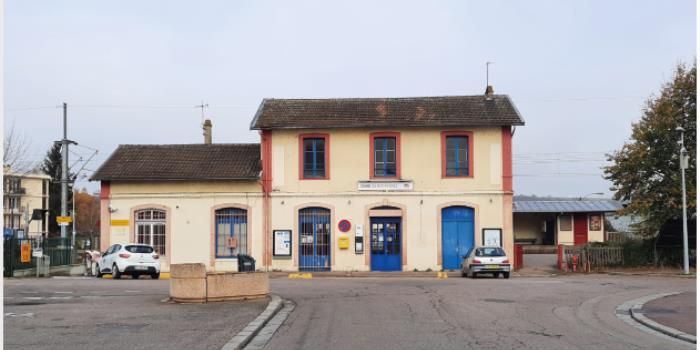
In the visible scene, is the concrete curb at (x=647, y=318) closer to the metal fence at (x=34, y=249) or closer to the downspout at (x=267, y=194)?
the downspout at (x=267, y=194)

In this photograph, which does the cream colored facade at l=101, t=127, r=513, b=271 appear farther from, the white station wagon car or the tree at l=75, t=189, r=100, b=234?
the tree at l=75, t=189, r=100, b=234

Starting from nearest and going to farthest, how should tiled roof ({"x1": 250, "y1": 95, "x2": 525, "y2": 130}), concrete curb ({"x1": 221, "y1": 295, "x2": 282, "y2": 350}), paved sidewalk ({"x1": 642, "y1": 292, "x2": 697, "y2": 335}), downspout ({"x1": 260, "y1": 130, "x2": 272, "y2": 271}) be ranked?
concrete curb ({"x1": 221, "y1": 295, "x2": 282, "y2": 350})
paved sidewalk ({"x1": 642, "y1": 292, "x2": 697, "y2": 335})
tiled roof ({"x1": 250, "y1": 95, "x2": 525, "y2": 130})
downspout ({"x1": 260, "y1": 130, "x2": 272, "y2": 271})

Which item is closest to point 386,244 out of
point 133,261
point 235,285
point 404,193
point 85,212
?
point 404,193

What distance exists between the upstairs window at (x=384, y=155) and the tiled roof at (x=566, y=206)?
24739 mm

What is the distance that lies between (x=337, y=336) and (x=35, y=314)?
6.48 meters

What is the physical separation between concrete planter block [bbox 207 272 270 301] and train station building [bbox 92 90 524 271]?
16943 mm

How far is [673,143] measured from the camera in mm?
Result: 33562

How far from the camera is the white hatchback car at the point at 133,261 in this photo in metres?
30.2

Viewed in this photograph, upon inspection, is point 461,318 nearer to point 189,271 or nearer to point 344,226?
point 189,271

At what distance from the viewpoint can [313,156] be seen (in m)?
35.4

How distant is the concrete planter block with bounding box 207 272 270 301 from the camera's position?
1709 centimetres

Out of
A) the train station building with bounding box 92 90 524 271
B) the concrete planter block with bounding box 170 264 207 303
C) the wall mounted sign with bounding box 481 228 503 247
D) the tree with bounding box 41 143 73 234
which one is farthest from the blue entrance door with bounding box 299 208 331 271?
the tree with bounding box 41 143 73 234

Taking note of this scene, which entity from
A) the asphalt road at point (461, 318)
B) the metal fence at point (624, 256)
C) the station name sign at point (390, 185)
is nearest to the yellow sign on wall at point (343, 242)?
the station name sign at point (390, 185)

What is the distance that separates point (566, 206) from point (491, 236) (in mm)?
26596
